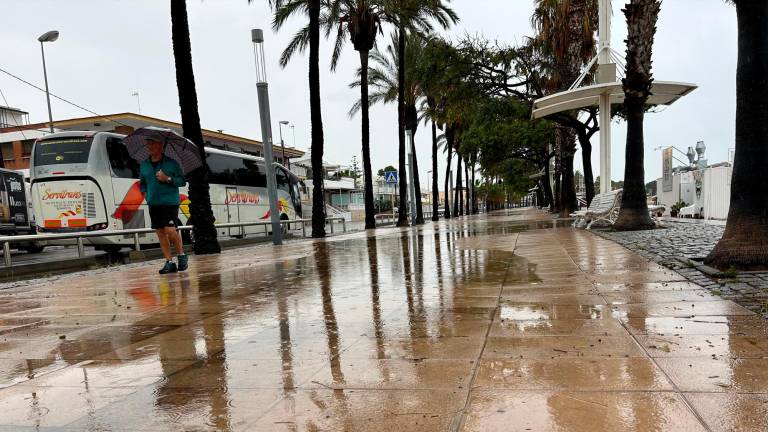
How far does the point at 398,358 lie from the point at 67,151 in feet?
49.1

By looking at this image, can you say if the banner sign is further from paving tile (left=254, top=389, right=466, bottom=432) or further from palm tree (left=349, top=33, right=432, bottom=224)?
paving tile (left=254, top=389, right=466, bottom=432)

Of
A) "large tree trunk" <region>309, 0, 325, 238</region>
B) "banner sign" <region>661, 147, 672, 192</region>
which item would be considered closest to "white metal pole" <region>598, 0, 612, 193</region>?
"large tree trunk" <region>309, 0, 325, 238</region>

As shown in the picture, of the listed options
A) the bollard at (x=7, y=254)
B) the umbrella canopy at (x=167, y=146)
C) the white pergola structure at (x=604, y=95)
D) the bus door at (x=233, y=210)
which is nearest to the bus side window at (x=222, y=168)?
the bus door at (x=233, y=210)

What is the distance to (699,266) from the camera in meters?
5.52

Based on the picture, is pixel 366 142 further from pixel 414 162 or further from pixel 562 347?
pixel 562 347

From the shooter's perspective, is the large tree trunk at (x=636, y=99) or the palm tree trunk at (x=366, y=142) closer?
the large tree trunk at (x=636, y=99)

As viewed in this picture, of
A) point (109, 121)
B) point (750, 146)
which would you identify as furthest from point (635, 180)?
point (109, 121)

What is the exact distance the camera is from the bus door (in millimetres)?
20531

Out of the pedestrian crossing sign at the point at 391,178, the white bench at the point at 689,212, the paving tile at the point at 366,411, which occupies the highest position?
the pedestrian crossing sign at the point at 391,178

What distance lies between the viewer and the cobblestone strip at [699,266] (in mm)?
4162

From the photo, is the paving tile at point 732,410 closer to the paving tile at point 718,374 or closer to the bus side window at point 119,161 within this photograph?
the paving tile at point 718,374

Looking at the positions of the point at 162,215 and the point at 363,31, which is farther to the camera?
the point at 363,31

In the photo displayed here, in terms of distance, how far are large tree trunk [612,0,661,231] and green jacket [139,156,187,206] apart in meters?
9.54

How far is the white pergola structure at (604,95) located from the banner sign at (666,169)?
435 inches
